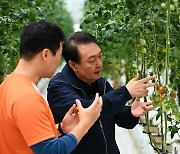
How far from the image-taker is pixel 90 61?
161cm

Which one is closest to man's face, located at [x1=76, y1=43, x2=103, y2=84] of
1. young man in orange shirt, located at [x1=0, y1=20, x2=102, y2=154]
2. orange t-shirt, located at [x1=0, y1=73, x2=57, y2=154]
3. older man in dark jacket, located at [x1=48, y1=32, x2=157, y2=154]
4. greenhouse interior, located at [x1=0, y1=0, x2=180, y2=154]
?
older man in dark jacket, located at [x1=48, y1=32, x2=157, y2=154]

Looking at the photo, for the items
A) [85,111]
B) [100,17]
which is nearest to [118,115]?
[85,111]

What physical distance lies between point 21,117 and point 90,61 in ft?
1.90

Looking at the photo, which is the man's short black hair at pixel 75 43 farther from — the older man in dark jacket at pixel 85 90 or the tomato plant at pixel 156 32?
the tomato plant at pixel 156 32

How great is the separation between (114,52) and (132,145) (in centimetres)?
174

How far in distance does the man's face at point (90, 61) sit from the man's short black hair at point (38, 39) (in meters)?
0.37

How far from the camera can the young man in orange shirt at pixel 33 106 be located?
3.62ft

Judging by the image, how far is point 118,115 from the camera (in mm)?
1717

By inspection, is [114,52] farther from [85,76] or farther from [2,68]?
[85,76]

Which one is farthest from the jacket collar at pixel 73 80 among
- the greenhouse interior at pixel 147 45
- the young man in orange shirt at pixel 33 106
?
the young man in orange shirt at pixel 33 106

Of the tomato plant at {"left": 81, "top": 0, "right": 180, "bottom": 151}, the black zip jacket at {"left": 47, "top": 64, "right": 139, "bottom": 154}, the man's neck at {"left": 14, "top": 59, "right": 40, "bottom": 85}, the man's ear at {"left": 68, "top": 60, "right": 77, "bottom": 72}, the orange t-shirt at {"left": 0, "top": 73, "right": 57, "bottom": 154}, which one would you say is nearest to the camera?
the orange t-shirt at {"left": 0, "top": 73, "right": 57, "bottom": 154}

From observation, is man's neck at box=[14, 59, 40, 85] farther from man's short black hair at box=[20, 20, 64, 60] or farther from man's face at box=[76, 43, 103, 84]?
man's face at box=[76, 43, 103, 84]

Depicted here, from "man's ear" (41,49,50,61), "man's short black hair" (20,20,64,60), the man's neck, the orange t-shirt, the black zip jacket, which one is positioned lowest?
the black zip jacket

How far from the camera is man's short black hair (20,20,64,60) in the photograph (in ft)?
3.93
